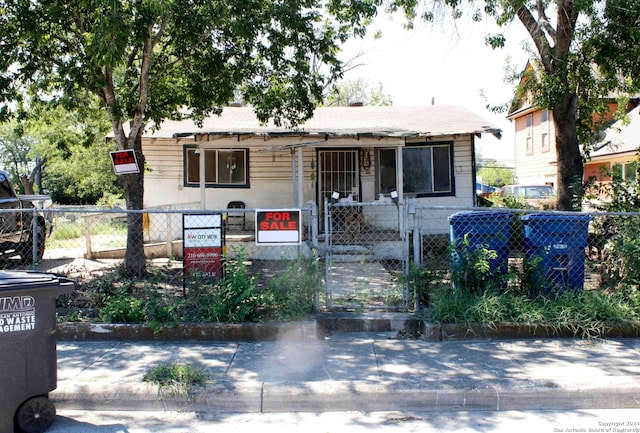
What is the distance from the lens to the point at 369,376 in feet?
16.6

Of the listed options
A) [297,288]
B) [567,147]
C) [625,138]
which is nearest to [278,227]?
[297,288]

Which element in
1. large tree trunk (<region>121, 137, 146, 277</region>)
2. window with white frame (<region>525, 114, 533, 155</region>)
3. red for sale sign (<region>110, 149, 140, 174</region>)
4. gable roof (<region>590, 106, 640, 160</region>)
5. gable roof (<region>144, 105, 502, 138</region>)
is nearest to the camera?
red for sale sign (<region>110, 149, 140, 174</region>)

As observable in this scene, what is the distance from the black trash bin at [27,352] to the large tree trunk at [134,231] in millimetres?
4532

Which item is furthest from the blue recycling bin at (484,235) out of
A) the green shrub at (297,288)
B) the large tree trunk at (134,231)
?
the large tree trunk at (134,231)

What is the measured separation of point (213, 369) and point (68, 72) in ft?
18.8

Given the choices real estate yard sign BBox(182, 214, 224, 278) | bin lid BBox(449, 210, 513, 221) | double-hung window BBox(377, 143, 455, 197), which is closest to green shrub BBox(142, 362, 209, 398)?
real estate yard sign BBox(182, 214, 224, 278)

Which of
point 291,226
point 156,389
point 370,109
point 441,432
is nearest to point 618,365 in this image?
point 441,432

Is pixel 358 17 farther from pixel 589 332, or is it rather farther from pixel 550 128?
pixel 550 128

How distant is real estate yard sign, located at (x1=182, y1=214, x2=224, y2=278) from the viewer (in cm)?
724

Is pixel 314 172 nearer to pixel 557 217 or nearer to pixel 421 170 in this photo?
pixel 421 170

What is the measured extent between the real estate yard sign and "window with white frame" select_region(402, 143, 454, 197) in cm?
784

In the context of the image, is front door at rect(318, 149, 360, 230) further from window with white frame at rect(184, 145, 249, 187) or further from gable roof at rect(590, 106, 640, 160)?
gable roof at rect(590, 106, 640, 160)

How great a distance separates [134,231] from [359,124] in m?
7.58

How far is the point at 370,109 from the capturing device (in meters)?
17.5
